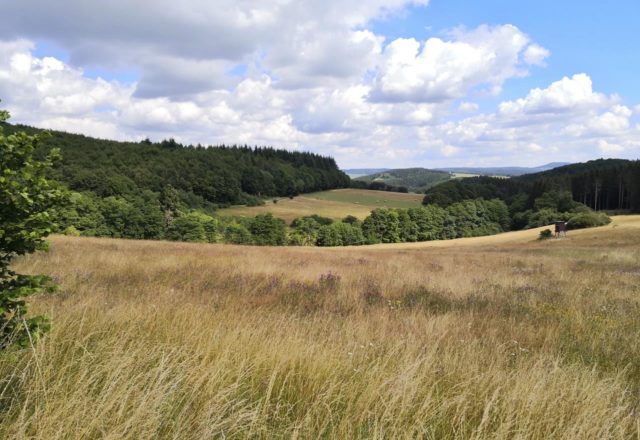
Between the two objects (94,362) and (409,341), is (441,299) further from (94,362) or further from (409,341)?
(94,362)

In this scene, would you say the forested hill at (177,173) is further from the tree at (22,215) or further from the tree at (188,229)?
the tree at (22,215)

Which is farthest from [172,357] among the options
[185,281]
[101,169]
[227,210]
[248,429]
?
[227,210]

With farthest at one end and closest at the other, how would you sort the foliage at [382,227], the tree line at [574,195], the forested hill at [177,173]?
the foliage at [382,227]
the tree line at [574,195]
the forested hill at [177,173]

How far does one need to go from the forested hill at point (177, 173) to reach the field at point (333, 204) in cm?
743

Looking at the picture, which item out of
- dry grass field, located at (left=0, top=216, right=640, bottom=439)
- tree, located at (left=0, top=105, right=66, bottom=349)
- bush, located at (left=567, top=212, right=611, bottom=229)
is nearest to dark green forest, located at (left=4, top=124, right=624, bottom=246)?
bush, located at (left=567, top=212, right=611, bottom=229)

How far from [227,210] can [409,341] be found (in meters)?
112

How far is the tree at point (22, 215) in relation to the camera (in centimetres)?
296

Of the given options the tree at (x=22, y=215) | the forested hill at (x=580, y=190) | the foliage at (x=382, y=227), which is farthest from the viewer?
the foliage at (x=382, y=227)

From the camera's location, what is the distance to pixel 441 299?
8586mm

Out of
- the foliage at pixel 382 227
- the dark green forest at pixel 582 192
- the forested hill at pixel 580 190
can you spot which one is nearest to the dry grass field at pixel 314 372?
the foliage at pixel 382 227

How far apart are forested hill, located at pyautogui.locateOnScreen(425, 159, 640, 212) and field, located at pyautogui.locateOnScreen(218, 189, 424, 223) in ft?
38.6

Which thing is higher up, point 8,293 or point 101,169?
point 101,169

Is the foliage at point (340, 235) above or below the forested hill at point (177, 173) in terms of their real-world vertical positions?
below

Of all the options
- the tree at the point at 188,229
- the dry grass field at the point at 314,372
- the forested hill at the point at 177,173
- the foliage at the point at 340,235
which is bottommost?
the foliage at the point at 340,235
